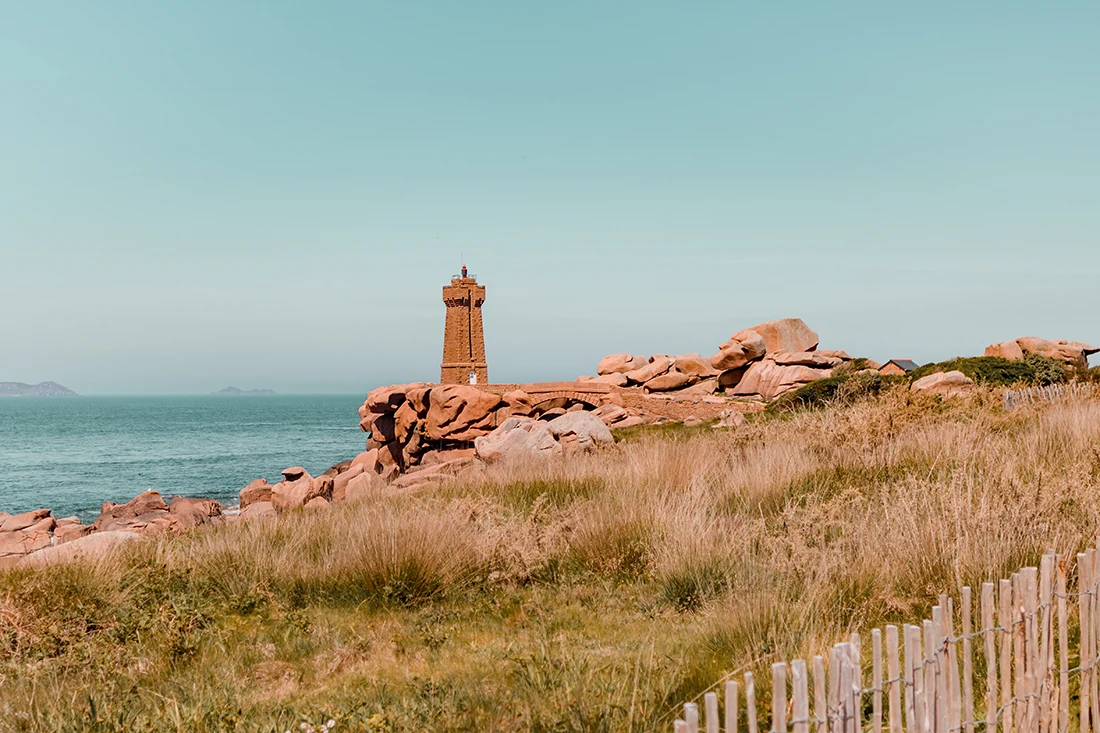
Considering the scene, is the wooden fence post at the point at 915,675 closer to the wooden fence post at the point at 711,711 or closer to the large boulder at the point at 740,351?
the wooden fence post at the point at 711,711

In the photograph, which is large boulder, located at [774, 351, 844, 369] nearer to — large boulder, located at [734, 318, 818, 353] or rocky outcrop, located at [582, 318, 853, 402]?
rocky outcrop, located at [582, 318, 853, 402]

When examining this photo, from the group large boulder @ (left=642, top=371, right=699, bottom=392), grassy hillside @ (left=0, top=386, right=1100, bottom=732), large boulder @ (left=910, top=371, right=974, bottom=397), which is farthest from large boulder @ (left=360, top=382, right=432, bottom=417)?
grassy hillside @ (left=0, top=386, right=1100, bottom=732)

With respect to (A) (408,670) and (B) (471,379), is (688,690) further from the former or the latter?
(B) (471,379)

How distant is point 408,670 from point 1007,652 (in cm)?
329

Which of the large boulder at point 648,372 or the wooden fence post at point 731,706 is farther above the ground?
the large boulder at point 648,372

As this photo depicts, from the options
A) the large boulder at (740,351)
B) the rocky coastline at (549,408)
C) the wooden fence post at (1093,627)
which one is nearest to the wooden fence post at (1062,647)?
the wooden fence post at (1093,627)

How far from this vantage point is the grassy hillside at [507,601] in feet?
13.8

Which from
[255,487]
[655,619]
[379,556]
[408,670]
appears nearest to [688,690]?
[655,619]

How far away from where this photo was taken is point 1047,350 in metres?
29.5

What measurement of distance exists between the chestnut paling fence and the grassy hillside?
627 millimetres

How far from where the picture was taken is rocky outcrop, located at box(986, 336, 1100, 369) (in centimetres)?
2831

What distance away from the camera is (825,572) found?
5.18 m

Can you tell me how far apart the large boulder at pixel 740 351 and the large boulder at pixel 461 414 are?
30.1 feet

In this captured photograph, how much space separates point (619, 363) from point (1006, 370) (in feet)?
55.0
